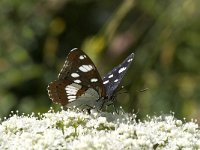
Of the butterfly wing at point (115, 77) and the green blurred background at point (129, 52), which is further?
the green blurred background at point (129, 52)

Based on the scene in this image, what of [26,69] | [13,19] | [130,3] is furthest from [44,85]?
[130,3]

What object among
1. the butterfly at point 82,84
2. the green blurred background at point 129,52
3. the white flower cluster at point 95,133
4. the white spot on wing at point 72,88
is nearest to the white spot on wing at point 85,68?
the butterfly at point 82,84

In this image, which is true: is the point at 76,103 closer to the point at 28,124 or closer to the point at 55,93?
the point at 55,93

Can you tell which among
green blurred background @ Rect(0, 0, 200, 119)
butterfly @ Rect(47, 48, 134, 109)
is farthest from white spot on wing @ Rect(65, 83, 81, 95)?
green blurred background @ Rect(0, 0, 200, 119)

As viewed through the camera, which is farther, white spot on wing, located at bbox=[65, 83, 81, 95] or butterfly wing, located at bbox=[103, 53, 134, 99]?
white spot on wing, located at bbox=[65, 83, 81, 95]

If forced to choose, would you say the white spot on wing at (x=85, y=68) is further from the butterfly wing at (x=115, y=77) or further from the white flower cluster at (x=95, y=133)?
the white flower cluster at (x=95, y=133)

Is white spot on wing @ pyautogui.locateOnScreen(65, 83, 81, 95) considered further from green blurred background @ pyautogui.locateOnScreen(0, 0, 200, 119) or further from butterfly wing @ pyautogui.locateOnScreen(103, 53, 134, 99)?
green blurred background @ pyautogui.locateOnScreen(0, 0, 200, 119)

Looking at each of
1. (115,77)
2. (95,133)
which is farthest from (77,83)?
(95,133)

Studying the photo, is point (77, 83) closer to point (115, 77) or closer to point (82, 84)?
point (82, 84)
